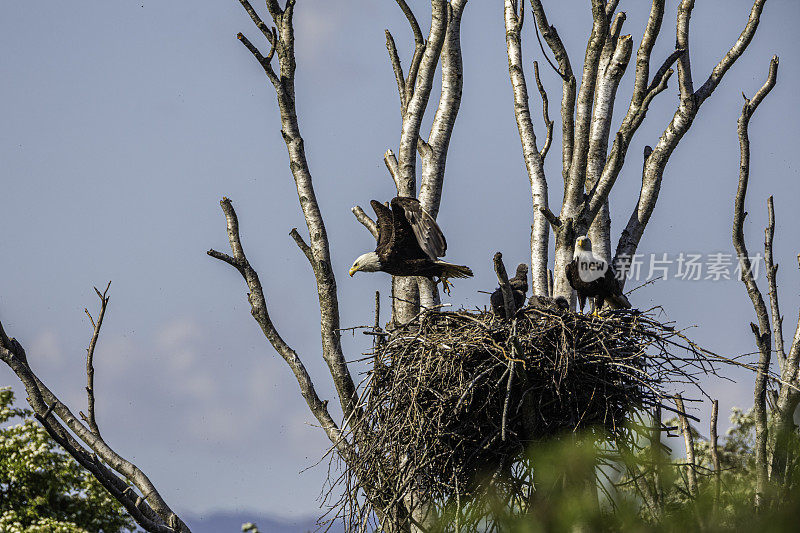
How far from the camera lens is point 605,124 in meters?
8.43

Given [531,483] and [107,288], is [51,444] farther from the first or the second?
[531,483]

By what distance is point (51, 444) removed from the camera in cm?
1385

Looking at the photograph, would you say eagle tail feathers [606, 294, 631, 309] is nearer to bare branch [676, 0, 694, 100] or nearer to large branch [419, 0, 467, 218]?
large branch [419, 0, 467, 218]

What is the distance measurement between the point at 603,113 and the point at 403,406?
362 centimetres

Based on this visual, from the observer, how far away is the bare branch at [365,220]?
877 cm

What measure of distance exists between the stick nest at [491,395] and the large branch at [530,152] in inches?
91.2

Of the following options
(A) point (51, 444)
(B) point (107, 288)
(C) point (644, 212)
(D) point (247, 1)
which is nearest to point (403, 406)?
(B) point (107, 288)

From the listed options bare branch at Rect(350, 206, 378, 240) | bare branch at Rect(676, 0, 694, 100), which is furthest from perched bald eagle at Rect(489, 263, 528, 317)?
bare branch at Rect(676, 0, 694, 100)

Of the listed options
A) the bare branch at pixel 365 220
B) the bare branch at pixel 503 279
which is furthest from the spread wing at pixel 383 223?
the bare branch at pixel 503 279

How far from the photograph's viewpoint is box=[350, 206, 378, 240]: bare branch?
28.8ft

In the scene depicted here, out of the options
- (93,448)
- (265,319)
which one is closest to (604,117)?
(265,319)

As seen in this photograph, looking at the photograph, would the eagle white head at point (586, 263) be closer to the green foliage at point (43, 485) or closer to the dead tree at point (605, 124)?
the dead tree at point (605, 124)

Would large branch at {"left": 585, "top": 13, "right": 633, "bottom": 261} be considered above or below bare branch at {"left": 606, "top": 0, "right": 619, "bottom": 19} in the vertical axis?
below

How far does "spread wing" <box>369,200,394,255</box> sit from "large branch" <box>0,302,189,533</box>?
2426mm
